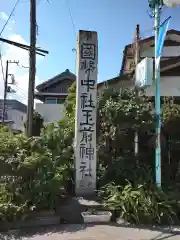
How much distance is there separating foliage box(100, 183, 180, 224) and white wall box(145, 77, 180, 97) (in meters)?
6.38

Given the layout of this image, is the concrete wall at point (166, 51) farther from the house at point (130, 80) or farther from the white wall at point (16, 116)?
the white wall at point (16, 116)

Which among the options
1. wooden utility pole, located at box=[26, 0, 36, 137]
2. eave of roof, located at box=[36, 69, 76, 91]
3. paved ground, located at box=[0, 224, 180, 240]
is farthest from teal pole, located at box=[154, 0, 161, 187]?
eave of roof, located at box=[36, 69, 76, 91]

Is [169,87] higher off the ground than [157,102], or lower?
higher

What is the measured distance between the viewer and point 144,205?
254 inches

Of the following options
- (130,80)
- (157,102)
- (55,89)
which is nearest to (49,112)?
(55,89)

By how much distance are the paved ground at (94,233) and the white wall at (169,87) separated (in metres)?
7.52

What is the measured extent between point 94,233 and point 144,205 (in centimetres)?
149

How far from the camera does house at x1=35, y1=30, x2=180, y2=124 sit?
12.4 m

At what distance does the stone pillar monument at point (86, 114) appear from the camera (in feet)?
25.6

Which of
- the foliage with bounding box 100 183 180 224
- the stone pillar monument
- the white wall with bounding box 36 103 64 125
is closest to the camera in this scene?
the foliage with bounding box 100 183 180 224

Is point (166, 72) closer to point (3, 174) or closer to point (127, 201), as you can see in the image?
point (127, 201)

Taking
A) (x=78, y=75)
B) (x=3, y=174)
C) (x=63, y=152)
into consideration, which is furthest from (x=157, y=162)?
(x=3, y=174)

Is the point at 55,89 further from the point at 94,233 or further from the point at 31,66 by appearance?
the point at 94,233

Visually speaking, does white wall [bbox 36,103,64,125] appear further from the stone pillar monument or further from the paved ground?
the paved ground
